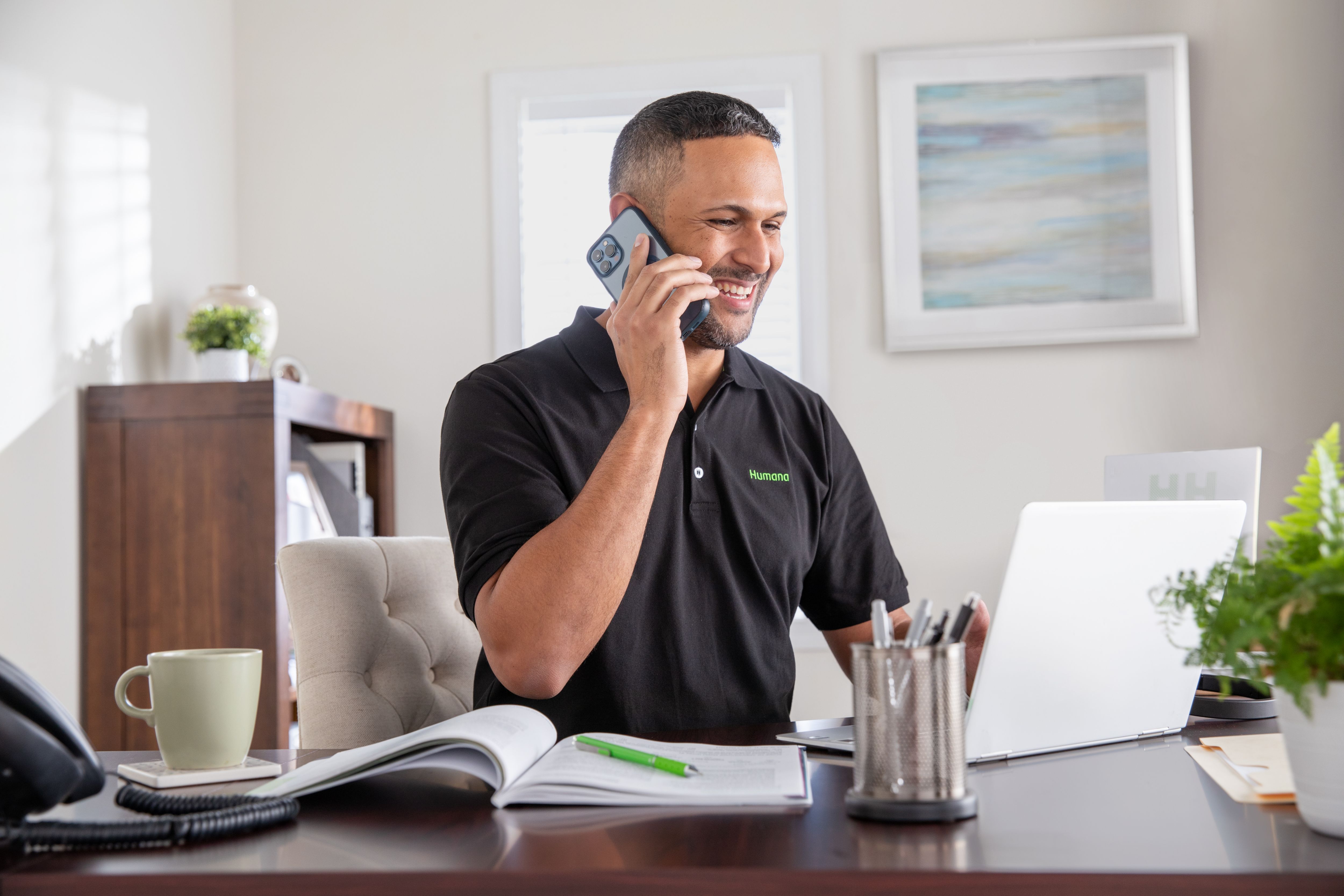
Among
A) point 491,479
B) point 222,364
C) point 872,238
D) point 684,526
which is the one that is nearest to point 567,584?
point 491,479

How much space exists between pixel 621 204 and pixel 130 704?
0.91 m

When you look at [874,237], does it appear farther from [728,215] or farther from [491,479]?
[491,479]

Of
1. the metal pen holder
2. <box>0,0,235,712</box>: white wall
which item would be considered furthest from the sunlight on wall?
the metal pen holder

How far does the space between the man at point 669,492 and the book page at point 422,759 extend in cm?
32

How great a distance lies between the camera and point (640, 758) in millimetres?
868

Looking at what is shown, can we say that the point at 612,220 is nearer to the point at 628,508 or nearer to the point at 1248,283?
the point at 628,508

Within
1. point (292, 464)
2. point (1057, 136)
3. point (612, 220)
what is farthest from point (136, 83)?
point (1057, 136)

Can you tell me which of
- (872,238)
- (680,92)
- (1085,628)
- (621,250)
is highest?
(680,92)

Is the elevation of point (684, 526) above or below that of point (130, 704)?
above

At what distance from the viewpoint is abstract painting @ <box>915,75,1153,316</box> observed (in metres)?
2.71

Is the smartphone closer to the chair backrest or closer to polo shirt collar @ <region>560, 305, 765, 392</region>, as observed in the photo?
polo shirt collar @ <region>560, 305, 765, 392</region>

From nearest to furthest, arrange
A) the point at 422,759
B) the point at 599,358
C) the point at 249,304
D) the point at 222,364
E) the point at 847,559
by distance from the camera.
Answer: the point at 422,759
the point at 599,358
the point at 847,559
the point at 222,364
the point at 249,304

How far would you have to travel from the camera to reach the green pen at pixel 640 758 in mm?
840

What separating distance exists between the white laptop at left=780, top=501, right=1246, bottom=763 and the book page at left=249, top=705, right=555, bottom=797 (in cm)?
31
